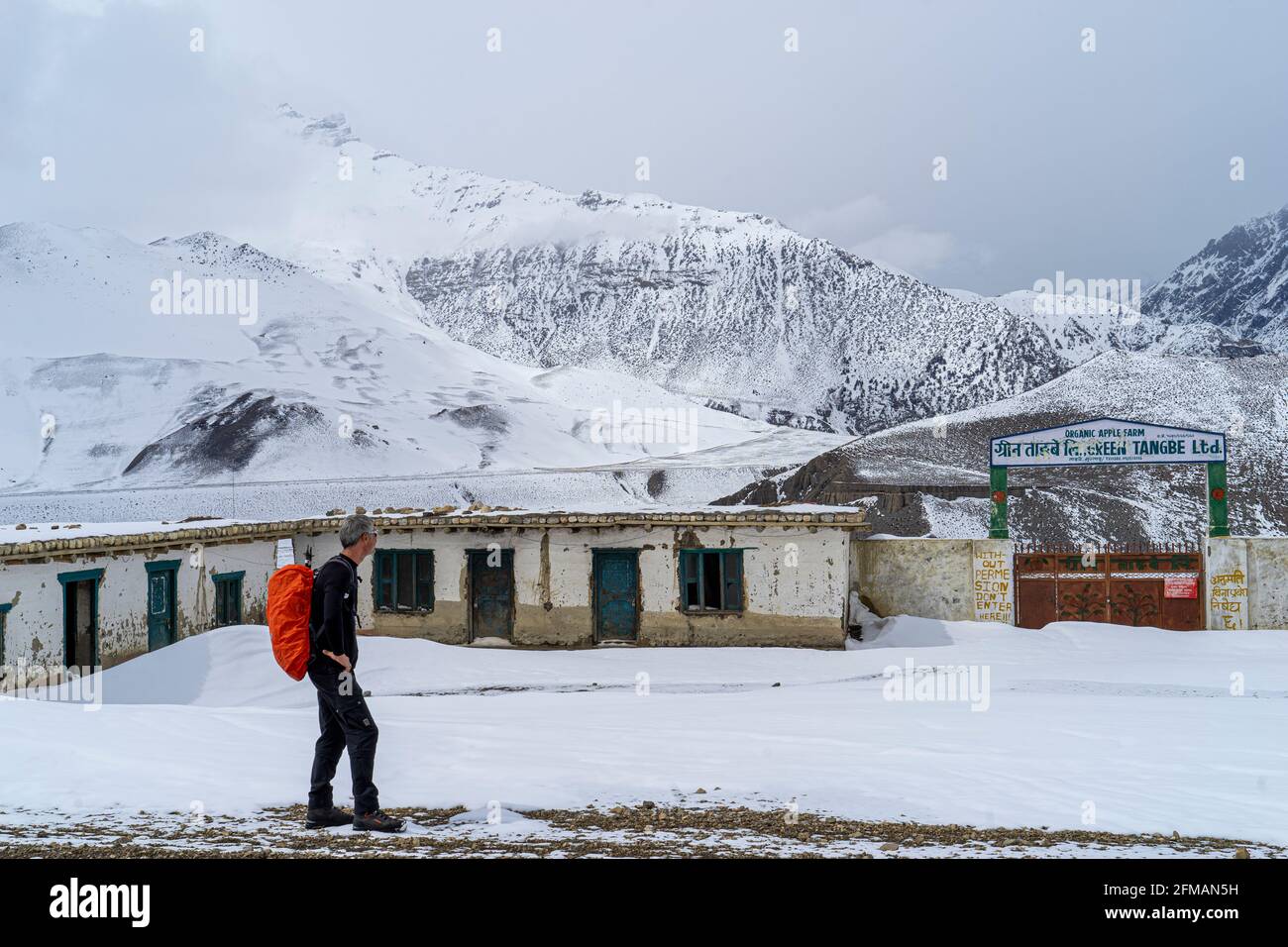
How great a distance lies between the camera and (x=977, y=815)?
686 centimetres

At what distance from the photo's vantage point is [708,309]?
120 m

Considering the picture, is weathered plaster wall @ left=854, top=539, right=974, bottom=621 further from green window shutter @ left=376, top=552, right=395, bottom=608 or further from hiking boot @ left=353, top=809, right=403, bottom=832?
hiking boot @ left=353, top=809, right=403, bottom=832

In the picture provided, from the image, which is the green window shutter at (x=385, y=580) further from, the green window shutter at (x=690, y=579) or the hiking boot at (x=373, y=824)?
the hiking boot at (x=373, y=824)

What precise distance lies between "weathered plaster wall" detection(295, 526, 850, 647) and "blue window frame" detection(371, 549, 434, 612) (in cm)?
11

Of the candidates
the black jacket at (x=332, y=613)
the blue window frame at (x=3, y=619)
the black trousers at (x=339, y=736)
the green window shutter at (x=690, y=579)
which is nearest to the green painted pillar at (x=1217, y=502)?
the green window shutter at (x=690, y=579)

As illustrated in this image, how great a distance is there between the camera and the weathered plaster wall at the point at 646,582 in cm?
1956

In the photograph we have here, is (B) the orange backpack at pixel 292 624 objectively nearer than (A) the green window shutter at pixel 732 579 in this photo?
Yes

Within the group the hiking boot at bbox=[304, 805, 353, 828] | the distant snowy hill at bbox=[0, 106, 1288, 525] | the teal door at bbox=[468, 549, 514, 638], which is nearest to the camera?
the hiking boot at bbox=[304, 805, 353, 828]

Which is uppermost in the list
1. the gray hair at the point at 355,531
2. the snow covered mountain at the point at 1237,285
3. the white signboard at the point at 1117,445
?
the snow covered mountain at the point at 1237,285

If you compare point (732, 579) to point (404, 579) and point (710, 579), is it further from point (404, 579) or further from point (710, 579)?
point (404, 579)

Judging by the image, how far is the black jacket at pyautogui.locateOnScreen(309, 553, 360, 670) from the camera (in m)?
5.99

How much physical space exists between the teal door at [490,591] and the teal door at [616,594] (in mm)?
1636
